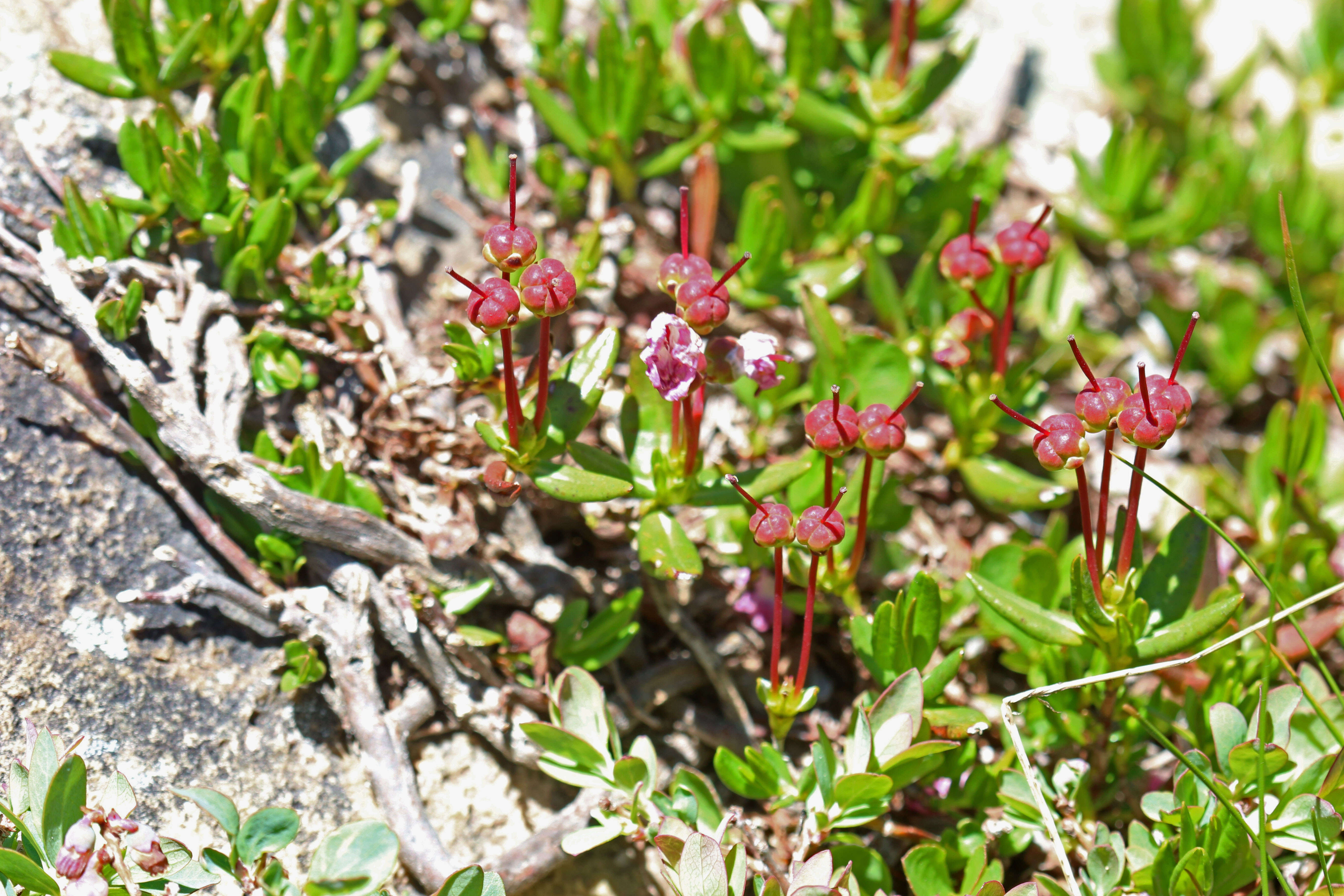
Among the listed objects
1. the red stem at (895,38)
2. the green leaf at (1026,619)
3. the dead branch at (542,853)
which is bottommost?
the dead branch at (542,853)

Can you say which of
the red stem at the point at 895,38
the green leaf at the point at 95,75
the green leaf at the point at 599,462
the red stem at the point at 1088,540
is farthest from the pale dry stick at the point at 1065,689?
the green leaf at the point at 95,75

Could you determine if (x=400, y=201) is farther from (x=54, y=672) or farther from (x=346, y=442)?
(x=54, y=672)

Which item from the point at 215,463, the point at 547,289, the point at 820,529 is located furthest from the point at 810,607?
the point at 215,463

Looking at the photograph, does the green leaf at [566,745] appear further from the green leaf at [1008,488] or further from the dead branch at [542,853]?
the green leaf at [1008,488]

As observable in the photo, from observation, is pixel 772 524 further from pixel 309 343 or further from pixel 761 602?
pixel 309 343

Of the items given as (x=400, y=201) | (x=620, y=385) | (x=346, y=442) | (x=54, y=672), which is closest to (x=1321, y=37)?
(x=620, y=385)
